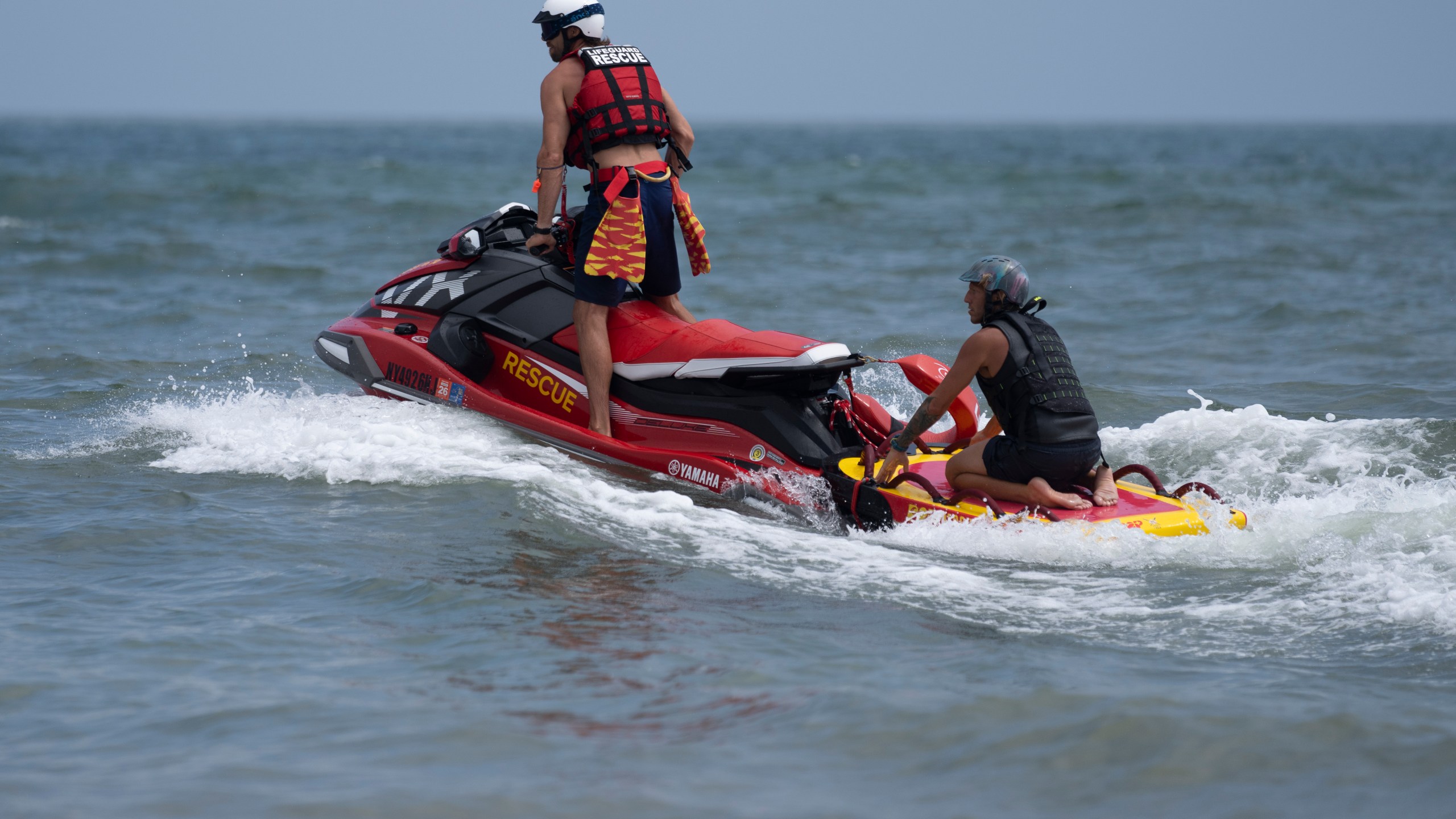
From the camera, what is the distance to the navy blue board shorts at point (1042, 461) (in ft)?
17.3

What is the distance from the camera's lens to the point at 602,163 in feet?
20.3

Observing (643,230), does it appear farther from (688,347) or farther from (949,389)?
(949,389)

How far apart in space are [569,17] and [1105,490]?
312cm

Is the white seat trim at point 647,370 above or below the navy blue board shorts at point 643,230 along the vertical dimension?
below

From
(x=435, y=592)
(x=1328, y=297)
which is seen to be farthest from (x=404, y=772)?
(x=1328, y=297)

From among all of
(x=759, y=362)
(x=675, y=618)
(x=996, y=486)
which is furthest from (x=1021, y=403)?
(x=675, y=618)

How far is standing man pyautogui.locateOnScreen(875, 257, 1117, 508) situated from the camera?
527 cm

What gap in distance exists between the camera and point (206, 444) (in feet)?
22.2

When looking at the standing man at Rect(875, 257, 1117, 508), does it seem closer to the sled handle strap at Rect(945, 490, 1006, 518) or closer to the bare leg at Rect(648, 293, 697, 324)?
the sled handle strap at Rect(945, 490, 1006, 518)

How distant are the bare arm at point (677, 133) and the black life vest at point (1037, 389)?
189 centimetres

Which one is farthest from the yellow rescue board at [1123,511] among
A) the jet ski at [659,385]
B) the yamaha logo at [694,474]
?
the yamaha logo at [694,474]

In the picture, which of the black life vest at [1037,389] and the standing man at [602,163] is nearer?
the black life vest at [1037,389]

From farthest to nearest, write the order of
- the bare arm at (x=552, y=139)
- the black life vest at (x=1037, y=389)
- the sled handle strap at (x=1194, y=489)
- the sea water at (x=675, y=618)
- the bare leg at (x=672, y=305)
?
the bare leg at (x=672, y=305) < the bare arm at (x=552, y=139) < the sled handle strap at (x=1194, y=489) < the black life vest at (x=1037, y=389) < the sea water at (x=675, y=618)

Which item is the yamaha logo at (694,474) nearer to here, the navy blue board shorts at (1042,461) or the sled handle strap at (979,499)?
the sled handle strap at (979,499)
